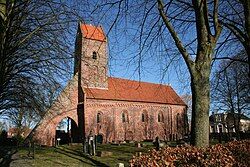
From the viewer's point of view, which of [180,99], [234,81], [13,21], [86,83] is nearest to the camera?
[13,21]

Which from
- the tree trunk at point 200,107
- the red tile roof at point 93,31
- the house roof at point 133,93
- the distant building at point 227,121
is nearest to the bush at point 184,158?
the tree trunk at point 200,107

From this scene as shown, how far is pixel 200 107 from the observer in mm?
7734

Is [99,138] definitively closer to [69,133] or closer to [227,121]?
[69,133]

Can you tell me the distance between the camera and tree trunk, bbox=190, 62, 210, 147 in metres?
7.59

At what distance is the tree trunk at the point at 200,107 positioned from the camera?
7586mm

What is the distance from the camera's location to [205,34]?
8.28 meters

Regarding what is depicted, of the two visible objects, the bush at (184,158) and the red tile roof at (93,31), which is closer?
the bush at (184,158)

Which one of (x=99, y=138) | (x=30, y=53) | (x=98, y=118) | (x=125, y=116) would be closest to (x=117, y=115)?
(x=125, y=116)

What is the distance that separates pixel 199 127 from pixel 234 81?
28156 mm

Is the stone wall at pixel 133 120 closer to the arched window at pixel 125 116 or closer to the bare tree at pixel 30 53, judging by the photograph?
the arched window at pixel 125 116

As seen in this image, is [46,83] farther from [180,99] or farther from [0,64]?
[180,99]

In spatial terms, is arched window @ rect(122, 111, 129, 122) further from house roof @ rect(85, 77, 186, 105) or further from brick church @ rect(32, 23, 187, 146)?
house roof @ rect(85, 77, 186, 105)

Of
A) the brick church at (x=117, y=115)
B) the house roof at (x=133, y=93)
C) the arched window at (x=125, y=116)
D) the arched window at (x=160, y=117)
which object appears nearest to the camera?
the brick church at (x=117, y=115)

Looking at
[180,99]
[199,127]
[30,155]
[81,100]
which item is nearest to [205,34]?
[199,127]
